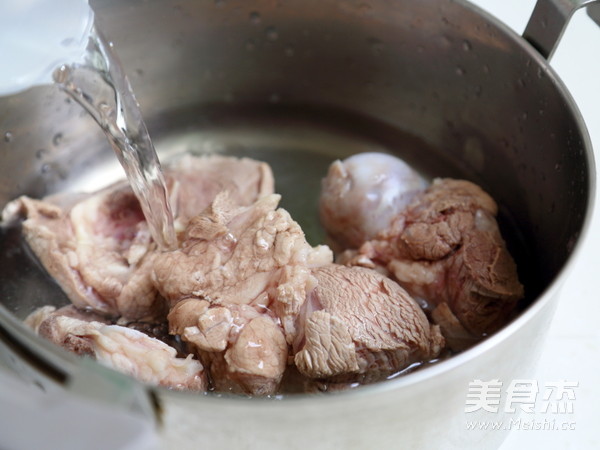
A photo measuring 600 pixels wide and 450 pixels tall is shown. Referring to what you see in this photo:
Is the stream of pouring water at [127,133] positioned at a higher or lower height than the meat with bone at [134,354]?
higher

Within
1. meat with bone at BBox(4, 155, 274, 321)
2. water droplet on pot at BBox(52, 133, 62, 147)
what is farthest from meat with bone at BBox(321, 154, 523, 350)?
water droplet on pot at BBox(52, 133, 62, 147)

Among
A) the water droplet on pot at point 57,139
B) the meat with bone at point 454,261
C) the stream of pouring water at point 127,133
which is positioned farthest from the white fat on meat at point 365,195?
the water droplet on pot at point 57,139

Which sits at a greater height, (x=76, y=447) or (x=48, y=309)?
(x=76, y=447)

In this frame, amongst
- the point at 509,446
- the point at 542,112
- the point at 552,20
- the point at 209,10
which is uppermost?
the point at 552,20

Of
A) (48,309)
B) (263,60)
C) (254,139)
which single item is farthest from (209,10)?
(48,309)

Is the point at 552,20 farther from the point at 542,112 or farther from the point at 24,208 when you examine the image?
the point at 24,208

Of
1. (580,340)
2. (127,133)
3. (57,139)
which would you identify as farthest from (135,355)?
(580,340)

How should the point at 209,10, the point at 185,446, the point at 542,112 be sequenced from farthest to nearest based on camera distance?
the point at 209,10 < the point at 542,112 < the point at 185,446

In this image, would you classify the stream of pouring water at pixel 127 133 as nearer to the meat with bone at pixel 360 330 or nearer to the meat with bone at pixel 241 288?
the meat with bone at pixel 241 288
